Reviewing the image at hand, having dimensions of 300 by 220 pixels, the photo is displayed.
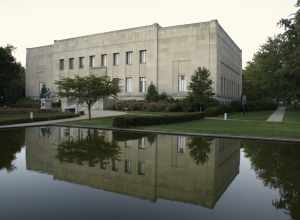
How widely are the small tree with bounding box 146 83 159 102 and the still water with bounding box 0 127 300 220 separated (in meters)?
27.0

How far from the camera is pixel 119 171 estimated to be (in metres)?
8.54

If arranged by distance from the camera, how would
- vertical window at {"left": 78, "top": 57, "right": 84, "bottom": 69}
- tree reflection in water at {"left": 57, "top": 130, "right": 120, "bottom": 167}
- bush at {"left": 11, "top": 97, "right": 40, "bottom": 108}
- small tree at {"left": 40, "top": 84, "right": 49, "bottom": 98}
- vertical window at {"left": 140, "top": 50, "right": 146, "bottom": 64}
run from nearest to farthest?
1. tree reflection in water at {"left": 57, "top": 130, "right": 120, "bottom": 167}
2. vertical window at {"left": 140, "top": 50, "right": 146, "bottom": 64}
3. vertical window at {"left": 78, "top": 57, "right": 84, "bottom": 69}
4. bush at {"left": 11, "top": 97, "right": 40, "bottom": 108}
5. small tree at {"left": 40, "top": 84, "right": 49, "bottom": 98}

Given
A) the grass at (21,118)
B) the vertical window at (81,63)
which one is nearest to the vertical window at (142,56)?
the vertical window at (81,63)

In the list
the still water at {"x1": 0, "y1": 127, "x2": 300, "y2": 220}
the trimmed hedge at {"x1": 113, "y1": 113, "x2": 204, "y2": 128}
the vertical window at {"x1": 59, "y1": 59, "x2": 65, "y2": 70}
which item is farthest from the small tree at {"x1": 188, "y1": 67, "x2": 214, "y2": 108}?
the vertical window at {"x1": 59, "y1": 59, "x2": 65, "y2": 70}

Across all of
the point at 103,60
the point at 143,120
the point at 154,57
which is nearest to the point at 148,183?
the point at 143,120

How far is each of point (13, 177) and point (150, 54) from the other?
3601 centimetres

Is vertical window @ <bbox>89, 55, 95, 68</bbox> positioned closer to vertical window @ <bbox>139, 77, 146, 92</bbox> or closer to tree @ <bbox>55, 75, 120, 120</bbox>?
vertical window @ <bbox>139, 77, 146, 92</bbox>

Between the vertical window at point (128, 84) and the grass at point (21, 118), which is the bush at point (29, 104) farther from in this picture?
the vertical window at point (128, 84)

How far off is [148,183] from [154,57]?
1414 inches

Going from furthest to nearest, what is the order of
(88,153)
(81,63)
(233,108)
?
(81,63) < (233,108) < (88,153)

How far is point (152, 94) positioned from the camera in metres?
39.9

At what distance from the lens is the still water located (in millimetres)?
5523

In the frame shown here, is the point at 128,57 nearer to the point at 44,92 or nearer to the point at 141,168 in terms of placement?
the point at 44,92

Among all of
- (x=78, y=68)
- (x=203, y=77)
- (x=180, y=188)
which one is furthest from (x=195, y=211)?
(x=78, y=68)
